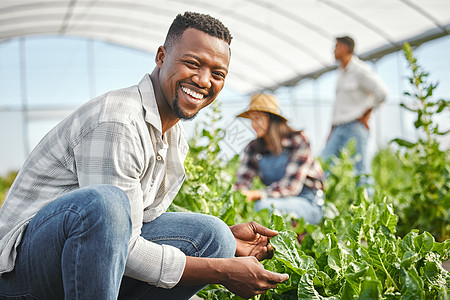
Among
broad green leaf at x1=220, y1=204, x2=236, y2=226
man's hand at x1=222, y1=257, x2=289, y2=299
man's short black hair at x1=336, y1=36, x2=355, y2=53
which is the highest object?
man's short black hair at x1=336, y1=36, x2=355, y2=53

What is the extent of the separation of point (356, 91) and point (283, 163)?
6.70ft

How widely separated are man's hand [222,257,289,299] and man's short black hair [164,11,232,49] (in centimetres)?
79

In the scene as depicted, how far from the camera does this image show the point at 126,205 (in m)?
1.39

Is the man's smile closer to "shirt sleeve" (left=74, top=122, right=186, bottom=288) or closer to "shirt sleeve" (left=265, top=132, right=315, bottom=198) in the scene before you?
"shirt sleeve" (left=74, top=122, right=186, bottom=288)

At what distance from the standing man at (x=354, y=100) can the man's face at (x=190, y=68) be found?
11.6 feet

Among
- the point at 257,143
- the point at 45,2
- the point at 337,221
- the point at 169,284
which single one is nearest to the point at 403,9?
the point at 257,143

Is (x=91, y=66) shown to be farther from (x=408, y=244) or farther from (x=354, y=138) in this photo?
(x=408, y=244)

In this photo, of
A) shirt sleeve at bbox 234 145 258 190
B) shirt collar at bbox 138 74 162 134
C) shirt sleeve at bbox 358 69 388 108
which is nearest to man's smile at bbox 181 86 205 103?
shirt collar at bbox 138 74 162 134

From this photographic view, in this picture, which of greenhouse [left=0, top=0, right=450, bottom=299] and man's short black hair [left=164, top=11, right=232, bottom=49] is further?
greenhouse [left=0, top=0, right=450, bottom=299]

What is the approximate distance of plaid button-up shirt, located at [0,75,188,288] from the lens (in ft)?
4.71

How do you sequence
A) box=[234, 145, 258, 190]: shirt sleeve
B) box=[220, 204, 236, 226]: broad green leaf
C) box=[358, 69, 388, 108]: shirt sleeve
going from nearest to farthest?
box=[220, 204, 236, 226]: broad green leaf, box=[234, 145, 258, 190]: shirt sleeve, box=[358, 69, 388, 108]: shirt sleeve

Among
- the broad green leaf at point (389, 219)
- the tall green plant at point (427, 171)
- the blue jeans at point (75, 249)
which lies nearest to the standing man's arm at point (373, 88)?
the tall green plant at point (427, 171)

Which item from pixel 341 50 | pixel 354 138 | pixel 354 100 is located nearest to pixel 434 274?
pixel 354 138

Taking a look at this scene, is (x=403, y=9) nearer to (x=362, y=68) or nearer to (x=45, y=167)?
(x=362, y=68)
